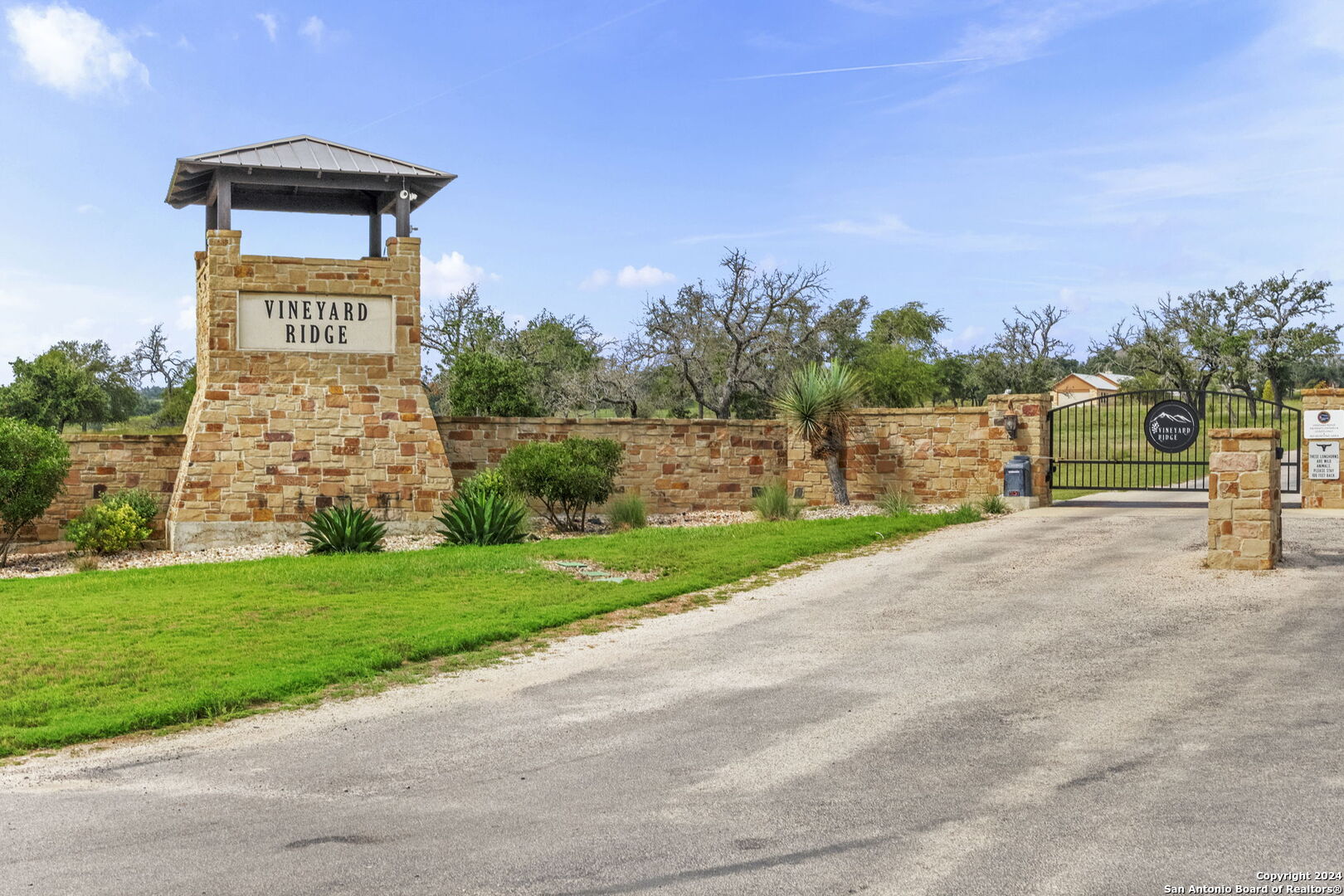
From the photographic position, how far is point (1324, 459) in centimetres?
1927

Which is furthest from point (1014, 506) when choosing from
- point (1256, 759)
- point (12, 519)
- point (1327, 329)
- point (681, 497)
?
point (1327, 329)

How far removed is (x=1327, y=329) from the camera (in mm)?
50281

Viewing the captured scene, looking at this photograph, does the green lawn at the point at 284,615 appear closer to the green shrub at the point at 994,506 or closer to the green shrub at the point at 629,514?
the green shrub at the point at 629,514

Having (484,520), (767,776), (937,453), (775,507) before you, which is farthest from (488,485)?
(767,776)

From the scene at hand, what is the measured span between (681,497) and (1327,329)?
4112 cm

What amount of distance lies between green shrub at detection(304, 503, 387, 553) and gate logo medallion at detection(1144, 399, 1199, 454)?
1298 cm

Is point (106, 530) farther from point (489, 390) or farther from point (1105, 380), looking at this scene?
point (1105, 380)

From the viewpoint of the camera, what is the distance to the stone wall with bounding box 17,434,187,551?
62.0ft

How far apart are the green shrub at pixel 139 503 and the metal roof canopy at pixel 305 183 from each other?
14.9ft

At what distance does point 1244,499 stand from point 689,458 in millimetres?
10690

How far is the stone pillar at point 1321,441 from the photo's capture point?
63.2ft

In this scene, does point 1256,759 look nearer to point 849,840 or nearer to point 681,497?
point 849,840

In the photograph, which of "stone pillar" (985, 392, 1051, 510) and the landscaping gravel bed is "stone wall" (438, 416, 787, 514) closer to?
the landscaping gravel bed

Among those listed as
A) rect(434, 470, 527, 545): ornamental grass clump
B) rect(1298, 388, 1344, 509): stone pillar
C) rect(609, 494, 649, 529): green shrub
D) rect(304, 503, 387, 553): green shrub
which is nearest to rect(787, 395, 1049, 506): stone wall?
rect(609, 494, 649, 529): green shrub
